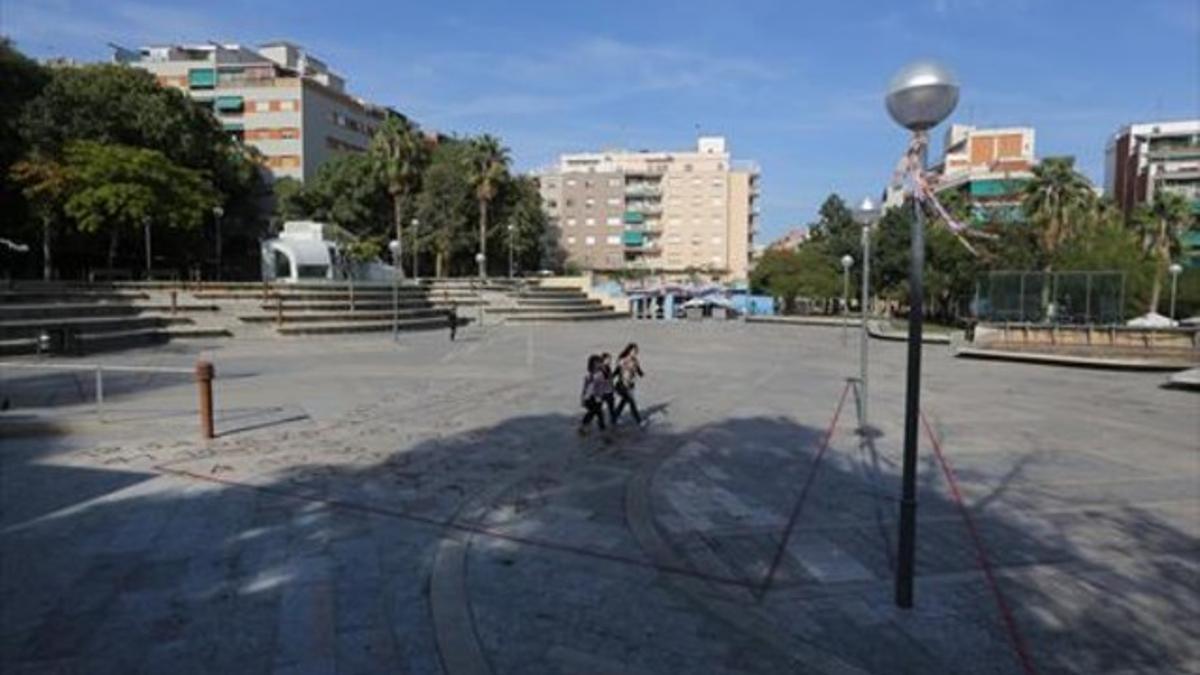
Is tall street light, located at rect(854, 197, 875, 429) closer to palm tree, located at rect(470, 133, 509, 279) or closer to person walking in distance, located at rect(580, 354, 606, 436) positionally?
person walking in distance, located at rect(580, 354, 606, 436)

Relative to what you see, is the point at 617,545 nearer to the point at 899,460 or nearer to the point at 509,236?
the point at 899,460

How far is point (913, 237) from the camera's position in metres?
5.93

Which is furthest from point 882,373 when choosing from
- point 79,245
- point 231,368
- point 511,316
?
point 79,245

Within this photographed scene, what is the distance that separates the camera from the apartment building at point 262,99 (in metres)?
72.3

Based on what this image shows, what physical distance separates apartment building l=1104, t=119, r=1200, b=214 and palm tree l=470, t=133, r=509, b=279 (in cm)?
5335

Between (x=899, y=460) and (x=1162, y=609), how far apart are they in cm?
524

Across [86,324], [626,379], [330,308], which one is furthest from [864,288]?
[330,308]

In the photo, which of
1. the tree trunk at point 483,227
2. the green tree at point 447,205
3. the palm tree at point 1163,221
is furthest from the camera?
the green tree at point 447,205

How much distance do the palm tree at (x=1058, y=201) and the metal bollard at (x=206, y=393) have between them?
46.5 m

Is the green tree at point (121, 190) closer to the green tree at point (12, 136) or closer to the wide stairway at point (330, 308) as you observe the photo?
the green tree at point (12, 136)

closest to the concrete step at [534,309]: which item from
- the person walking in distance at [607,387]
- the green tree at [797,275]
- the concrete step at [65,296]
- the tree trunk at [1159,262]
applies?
the green tree at [797,275]

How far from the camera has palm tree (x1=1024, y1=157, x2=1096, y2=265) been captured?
4722 cm

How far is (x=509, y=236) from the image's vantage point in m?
67.2

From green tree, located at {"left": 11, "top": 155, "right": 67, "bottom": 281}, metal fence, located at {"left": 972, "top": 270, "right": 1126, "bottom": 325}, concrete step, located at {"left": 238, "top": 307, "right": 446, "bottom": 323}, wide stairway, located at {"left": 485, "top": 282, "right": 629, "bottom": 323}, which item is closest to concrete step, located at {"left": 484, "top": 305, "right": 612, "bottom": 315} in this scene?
wide stairway, located at {"left": 485, "top": 282, "right": 629, "bottom": 323}
